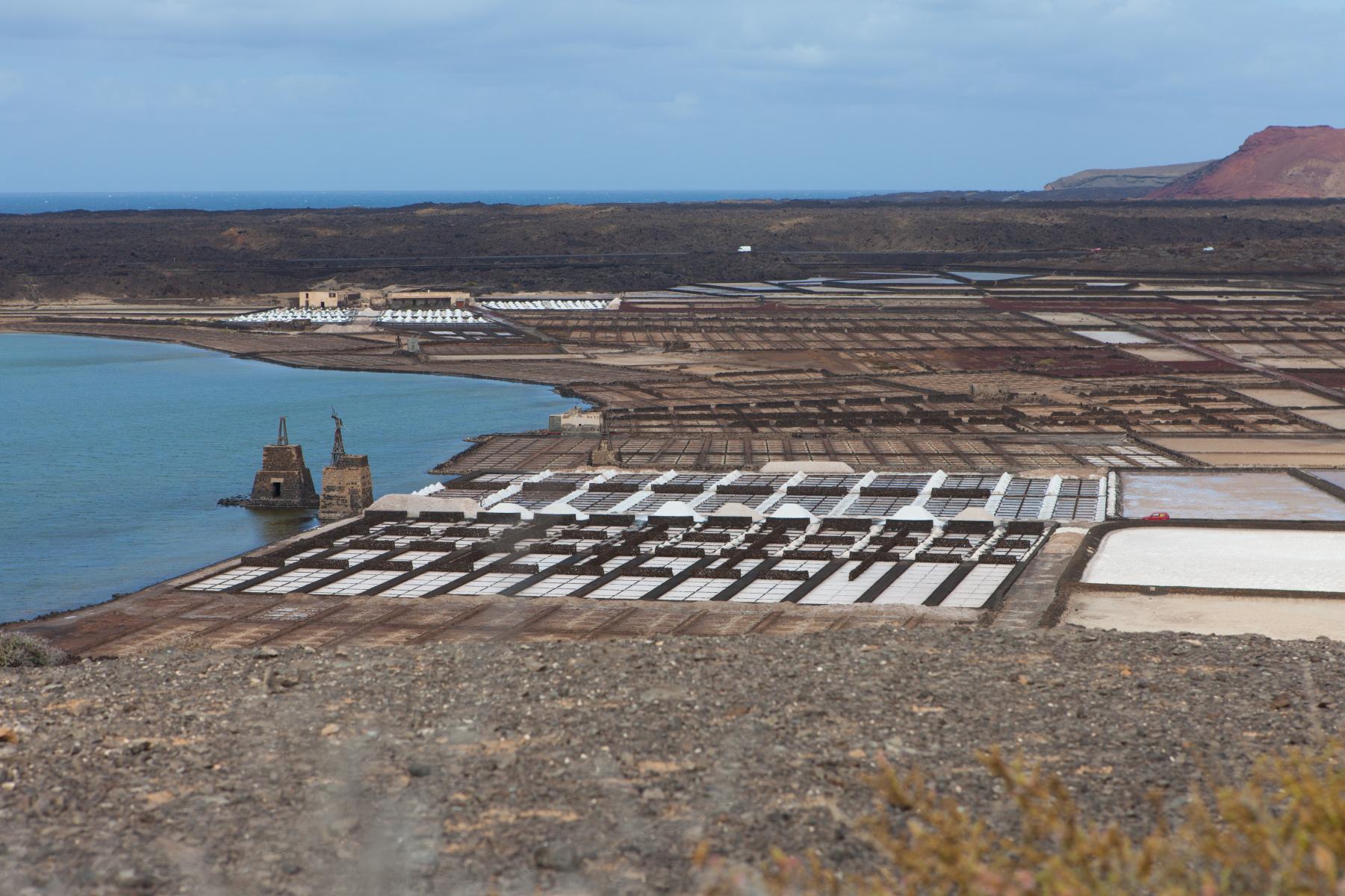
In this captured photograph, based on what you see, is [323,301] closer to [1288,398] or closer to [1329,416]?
[1288,398]

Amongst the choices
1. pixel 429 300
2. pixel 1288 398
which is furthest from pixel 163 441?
pixel 429 300

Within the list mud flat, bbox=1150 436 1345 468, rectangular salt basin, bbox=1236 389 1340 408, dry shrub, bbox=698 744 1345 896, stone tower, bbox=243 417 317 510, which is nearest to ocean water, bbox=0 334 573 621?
stone tower, bbox=243 417 317 510

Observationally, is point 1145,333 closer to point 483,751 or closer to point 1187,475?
point 1187,475

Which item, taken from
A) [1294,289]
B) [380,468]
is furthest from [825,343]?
[1294,289]

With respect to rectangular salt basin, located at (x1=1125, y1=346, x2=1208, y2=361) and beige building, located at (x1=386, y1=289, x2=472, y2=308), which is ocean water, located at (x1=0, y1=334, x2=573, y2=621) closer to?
beige building, located at (x1=386, y1=289, x2=472, y2=308)

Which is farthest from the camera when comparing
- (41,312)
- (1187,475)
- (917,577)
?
(41,312)

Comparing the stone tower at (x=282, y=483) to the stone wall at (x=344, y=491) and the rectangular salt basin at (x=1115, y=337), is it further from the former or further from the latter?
the rectangular salt basin at (x=1115, y=337)

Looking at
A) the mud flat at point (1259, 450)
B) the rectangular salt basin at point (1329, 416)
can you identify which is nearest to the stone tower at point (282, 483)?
the mud flat at point (1259, 450)
